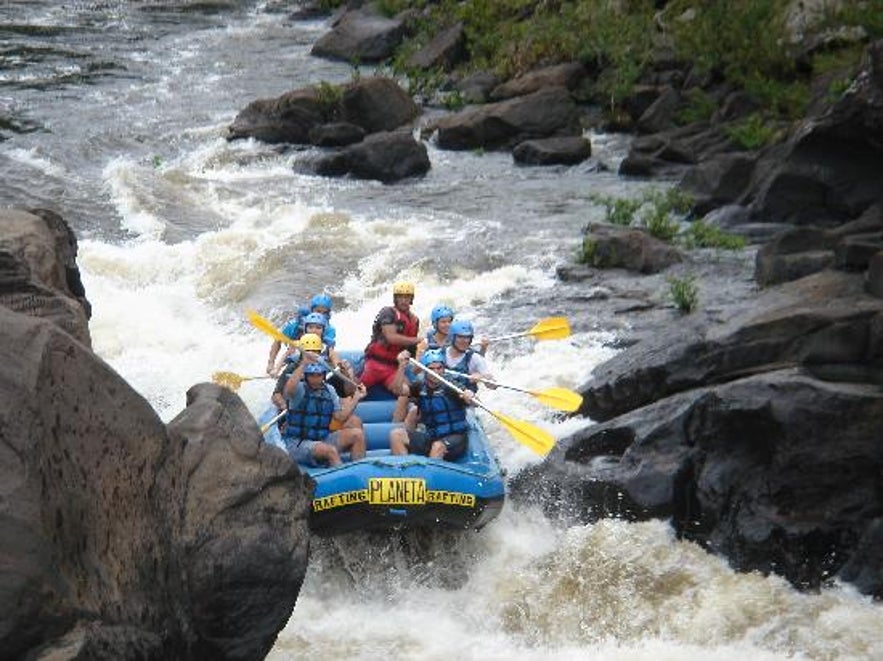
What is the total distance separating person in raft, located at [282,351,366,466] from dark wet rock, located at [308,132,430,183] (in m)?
9.64

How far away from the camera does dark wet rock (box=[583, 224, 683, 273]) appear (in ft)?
46.9

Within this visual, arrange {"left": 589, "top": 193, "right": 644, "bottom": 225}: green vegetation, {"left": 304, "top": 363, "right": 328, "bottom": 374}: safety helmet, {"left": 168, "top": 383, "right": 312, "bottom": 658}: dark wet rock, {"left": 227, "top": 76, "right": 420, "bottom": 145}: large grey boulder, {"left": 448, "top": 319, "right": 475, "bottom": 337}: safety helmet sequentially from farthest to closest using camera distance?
{"left": 227, "top": 76, "right": 420, "bottom": 145}: large grey boulder → {"left": 589, "top": 193, "right": 644, "bottom": 225}: green vegetation → {"left": 448, "top": 319, "right": 475, "bottom": 337}: safety helmet → {"left": 304, "top": 363, "right": 328, "bottom": 374}: safety helmet → {"left": 168, "top": 383, "right": 312, "bottom": 658}: dark wet rock

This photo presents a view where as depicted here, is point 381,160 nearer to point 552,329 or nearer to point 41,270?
point 552,329

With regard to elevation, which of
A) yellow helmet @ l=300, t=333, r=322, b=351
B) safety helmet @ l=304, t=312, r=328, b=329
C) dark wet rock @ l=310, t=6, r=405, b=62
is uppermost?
yellow helmet @ l=300, t=333, r=322, b=351

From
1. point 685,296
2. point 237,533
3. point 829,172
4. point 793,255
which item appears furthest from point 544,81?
point 237,533

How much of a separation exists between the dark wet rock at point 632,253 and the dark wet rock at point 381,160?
4.72 m

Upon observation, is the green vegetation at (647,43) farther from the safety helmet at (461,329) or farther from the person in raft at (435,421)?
the person in raft at (435,421)

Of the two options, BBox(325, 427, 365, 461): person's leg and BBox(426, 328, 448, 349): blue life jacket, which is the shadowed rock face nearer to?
BBox(325, 427, 365, 461): person's leg

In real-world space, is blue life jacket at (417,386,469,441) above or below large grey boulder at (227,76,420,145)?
above

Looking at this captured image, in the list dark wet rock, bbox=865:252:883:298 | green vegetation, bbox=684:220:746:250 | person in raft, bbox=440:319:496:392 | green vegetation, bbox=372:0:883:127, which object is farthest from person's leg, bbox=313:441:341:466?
green vegetation, bbox=372:0:883:127

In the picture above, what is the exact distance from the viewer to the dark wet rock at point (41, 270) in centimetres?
876

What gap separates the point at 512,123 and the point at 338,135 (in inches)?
98.9

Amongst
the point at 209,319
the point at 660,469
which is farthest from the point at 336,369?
the point at 209,319

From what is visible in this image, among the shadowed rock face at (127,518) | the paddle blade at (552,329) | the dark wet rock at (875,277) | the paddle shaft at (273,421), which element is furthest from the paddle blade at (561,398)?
the shadowed rock face at (127,518)
